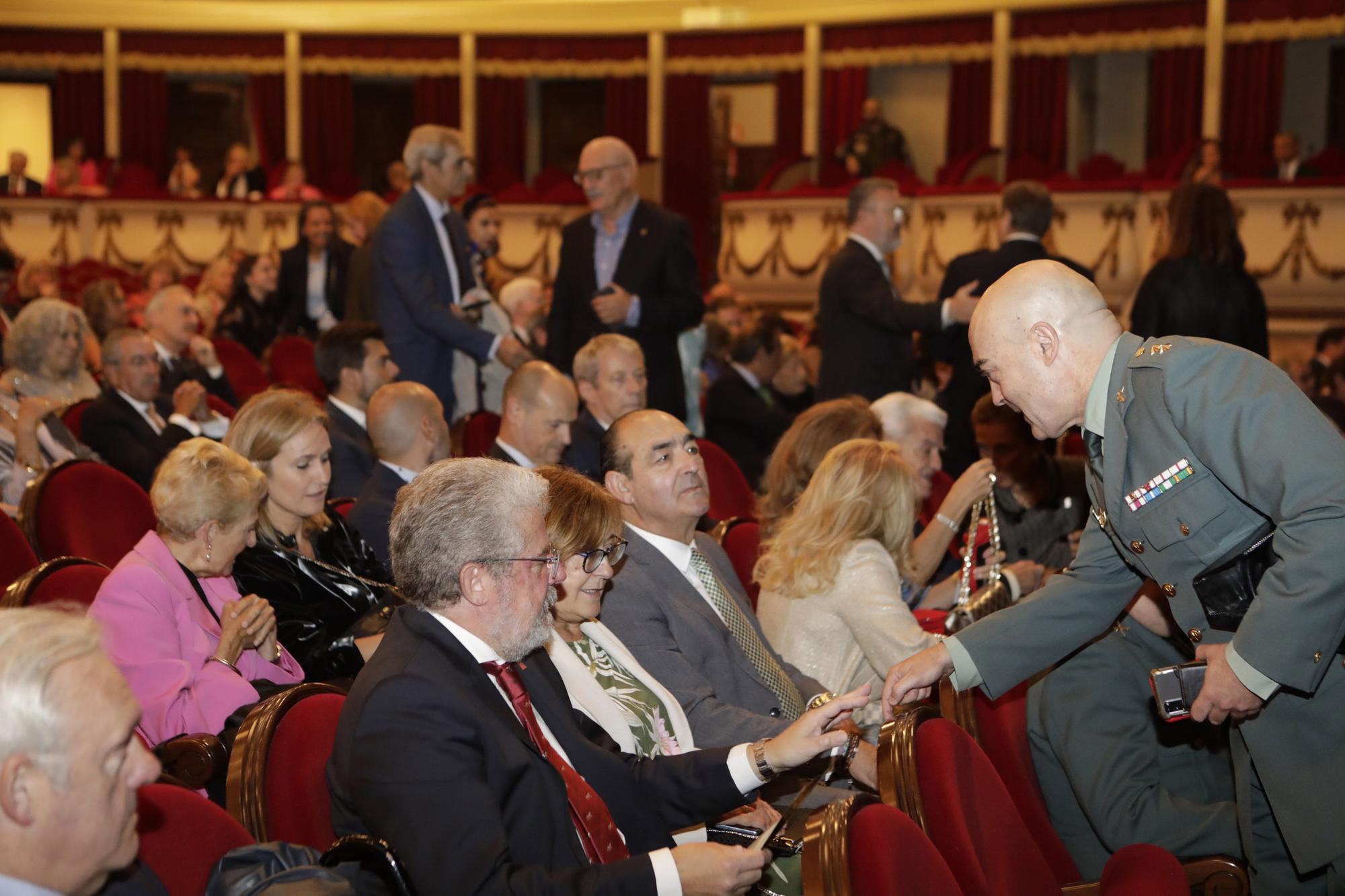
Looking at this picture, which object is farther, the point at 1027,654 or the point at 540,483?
the point at 1027,654

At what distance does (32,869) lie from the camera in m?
1.39

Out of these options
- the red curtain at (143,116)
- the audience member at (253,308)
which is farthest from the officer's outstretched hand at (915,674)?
the red curtain at (143,116)

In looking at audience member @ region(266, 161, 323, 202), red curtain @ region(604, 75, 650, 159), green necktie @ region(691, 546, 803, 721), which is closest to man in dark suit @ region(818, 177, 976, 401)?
green necktie @ region(691, 546, 803, 721)

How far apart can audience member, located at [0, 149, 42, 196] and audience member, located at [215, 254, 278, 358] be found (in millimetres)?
6013

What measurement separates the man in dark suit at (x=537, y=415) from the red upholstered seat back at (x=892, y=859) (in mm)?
2728

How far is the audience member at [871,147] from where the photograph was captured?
13016 millimetres

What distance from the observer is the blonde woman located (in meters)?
3.10

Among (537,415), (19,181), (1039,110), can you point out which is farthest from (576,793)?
(19,181)

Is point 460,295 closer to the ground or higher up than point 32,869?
higher up

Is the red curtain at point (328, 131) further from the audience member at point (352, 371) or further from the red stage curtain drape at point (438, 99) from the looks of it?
the audience member at point (352, 371)

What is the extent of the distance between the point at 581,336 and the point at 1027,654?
3.19 meters

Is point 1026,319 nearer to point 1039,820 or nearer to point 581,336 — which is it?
point 1039,820

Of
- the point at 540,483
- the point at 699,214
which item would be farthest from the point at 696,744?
the point at 699,214

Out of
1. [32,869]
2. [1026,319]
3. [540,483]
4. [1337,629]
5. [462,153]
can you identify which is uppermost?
[462,153]
